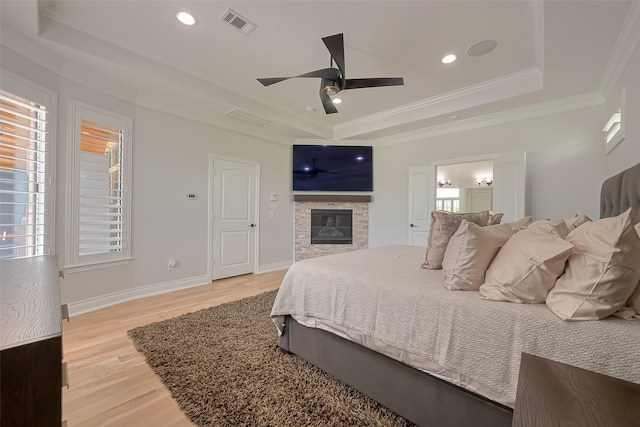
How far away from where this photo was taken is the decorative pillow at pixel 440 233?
6.16 feet

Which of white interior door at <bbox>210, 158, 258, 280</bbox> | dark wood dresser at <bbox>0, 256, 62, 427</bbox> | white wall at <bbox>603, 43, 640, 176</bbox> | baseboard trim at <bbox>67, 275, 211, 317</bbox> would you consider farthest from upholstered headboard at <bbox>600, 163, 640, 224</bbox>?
baseboard trim at <bbox>67, 275, 211, 317</bbox>

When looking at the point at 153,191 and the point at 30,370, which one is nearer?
the point at 30,370

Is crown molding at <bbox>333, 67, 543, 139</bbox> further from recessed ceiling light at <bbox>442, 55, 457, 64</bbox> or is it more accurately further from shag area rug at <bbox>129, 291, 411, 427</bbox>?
shag area rug at <bbox>129, 291, 411, 427</bbox>

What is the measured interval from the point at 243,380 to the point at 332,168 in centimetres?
418

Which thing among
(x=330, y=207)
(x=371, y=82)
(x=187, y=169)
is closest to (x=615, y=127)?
(x=371, y=82)

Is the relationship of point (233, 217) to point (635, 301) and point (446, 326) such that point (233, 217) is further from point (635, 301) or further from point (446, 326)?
point (635, 301)

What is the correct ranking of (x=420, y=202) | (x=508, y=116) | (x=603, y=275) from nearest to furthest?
(x=603, y=275) → (x=508, y=116) → (x=420, y=202)

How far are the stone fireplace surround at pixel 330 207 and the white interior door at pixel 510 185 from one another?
2206mm

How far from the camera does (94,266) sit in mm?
2949

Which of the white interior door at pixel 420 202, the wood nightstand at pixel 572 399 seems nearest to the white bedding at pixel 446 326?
the wood nightstand at pixel 572 399

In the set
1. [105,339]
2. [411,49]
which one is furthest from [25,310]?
[411,49]

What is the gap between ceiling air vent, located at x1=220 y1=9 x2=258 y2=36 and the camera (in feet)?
7.43

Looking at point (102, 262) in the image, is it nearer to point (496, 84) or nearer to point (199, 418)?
point (199, 418)

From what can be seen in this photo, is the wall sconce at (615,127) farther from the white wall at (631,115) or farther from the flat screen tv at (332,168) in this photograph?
the flat screen tv at (332,168)
